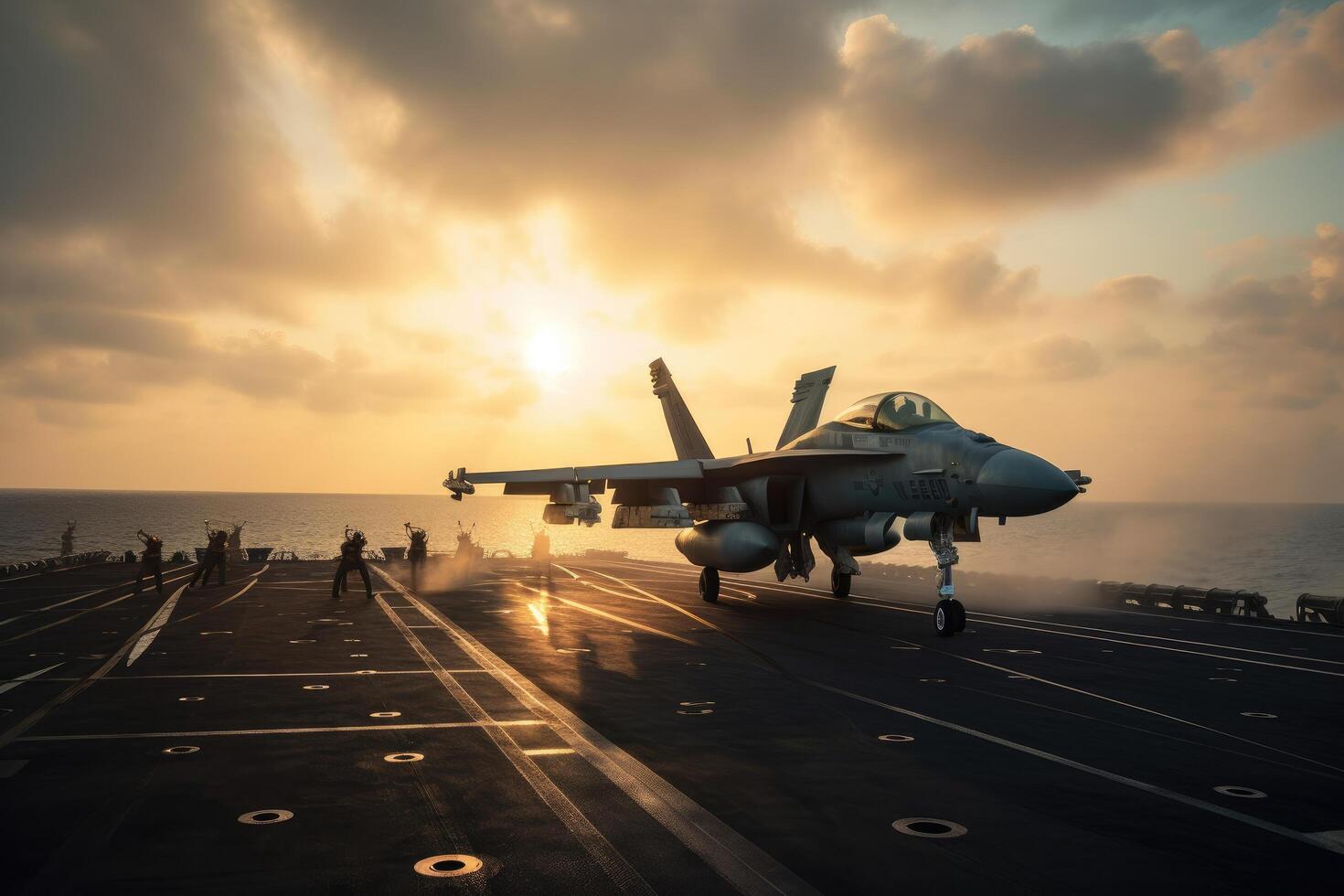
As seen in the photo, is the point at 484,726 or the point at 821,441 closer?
the point at 484,726

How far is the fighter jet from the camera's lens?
15930 mm

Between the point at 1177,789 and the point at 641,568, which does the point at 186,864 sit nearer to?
the point at 1177,789

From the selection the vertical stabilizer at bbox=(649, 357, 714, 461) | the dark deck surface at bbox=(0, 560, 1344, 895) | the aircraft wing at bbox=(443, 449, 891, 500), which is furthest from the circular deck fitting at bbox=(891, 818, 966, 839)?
the vertical stabilizer at bbox=(649, 357, 714, 461)

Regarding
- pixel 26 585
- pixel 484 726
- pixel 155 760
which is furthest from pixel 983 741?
pixel 26 585

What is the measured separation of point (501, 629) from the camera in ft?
56.3

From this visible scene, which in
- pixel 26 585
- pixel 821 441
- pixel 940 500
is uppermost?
pixel 821 441

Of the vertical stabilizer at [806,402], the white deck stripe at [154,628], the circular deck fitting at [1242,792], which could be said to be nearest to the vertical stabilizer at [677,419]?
the vertical stabilizer at [806,402]

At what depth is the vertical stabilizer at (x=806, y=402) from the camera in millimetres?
25250

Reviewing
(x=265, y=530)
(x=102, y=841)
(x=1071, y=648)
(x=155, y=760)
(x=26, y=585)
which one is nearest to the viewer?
(x=102, y=841)

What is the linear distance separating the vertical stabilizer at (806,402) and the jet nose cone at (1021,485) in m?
9.79

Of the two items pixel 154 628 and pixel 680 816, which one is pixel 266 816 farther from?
pixel 154 628

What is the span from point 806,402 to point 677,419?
619 cm

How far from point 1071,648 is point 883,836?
38.8 feet

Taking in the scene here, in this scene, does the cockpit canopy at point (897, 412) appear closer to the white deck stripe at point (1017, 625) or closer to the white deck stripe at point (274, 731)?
the white deck stripe at point (1017, 625)
